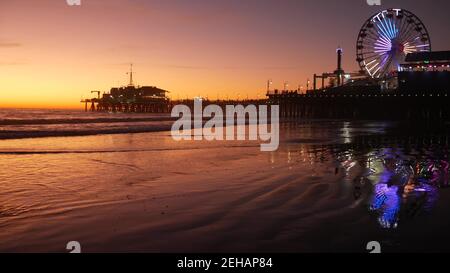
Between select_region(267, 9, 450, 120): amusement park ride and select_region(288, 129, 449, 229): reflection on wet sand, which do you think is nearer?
select_region(288, 129, 449, 229): reflection on wet sand

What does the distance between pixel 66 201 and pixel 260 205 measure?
3.32 m

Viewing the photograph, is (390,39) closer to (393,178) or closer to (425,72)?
(425,72)

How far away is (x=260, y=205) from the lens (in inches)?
277

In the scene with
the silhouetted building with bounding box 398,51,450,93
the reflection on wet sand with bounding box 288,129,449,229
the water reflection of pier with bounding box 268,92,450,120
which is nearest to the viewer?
the reflection on wet sand with bounding box 288,129,449,229

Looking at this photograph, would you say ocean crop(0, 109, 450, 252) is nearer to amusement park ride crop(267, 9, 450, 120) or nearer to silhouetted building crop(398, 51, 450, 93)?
amusement park ride crop(267, 9, 450, 120)

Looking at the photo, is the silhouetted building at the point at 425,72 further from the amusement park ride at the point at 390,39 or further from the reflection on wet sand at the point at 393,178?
the reflection on wet sand at the point at 393,178
